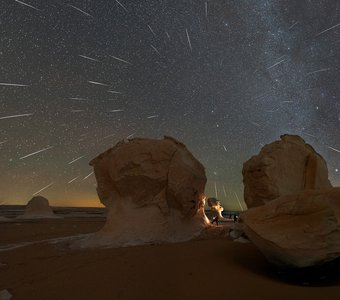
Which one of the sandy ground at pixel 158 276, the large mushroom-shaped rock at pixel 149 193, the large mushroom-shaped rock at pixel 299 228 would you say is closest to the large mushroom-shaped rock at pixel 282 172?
the sandy ground at pixel 158 276

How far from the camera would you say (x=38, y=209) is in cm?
4084

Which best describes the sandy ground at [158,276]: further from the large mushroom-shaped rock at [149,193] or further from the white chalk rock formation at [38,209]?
the white chalk rock formation at [38,209]

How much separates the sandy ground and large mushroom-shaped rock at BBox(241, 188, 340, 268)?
0.51 m

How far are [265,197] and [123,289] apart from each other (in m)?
6.06

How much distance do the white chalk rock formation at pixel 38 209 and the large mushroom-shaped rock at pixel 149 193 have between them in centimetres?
3024

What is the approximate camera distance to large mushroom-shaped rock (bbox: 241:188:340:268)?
548 cm

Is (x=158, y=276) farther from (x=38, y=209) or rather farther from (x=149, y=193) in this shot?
(x=38, y=209)

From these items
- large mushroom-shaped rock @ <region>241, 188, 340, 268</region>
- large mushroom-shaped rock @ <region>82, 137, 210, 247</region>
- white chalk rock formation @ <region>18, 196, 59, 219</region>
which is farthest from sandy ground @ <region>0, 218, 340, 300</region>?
white chalk rock formation @ <region>18, 196, 59, 219</region>

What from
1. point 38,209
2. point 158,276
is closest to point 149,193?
point 158,276

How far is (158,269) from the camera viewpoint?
23.9 ft

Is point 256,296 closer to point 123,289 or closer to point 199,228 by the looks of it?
point 123,289

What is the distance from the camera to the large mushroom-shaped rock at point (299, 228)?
18.0 feet

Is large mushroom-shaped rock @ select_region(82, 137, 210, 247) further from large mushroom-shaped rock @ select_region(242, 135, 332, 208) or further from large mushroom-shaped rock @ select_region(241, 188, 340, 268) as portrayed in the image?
large mushroom-shaped rock @ select_region(241, 188, 340, 268)

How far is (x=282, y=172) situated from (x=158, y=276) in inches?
237
